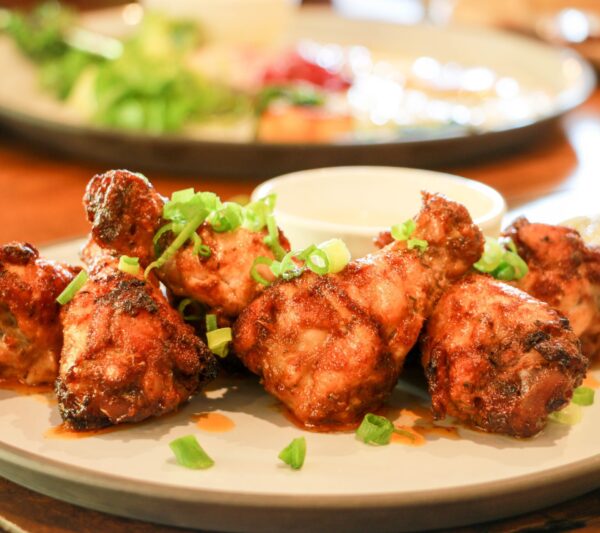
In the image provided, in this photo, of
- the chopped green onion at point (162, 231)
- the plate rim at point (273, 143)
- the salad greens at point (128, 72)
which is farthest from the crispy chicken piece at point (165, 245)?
the salad greens at point (128, 72)

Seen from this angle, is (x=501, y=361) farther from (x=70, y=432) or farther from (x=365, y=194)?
(x=365, y=194)

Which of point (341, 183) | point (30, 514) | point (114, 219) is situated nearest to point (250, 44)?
point (341, 183)

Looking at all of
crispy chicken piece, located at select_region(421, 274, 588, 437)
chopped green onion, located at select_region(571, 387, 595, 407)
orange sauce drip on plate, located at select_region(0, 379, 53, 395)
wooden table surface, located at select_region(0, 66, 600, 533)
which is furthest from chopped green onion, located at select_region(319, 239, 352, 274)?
wooden table surface, located at select_region(0, 66, 600, 533)

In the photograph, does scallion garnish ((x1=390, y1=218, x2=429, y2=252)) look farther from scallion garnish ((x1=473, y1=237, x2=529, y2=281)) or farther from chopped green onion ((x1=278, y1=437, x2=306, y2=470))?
chopped green onion ((x1=278, y1=437, x2=306, y2=470))

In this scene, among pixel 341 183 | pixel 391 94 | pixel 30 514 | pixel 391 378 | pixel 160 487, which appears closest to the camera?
pixel 160 487

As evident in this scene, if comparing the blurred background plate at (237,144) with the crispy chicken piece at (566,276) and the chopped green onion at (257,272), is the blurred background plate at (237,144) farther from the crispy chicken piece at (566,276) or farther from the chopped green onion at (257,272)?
the chopped green onion at (257,272)

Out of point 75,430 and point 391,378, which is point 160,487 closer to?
point 75,430
